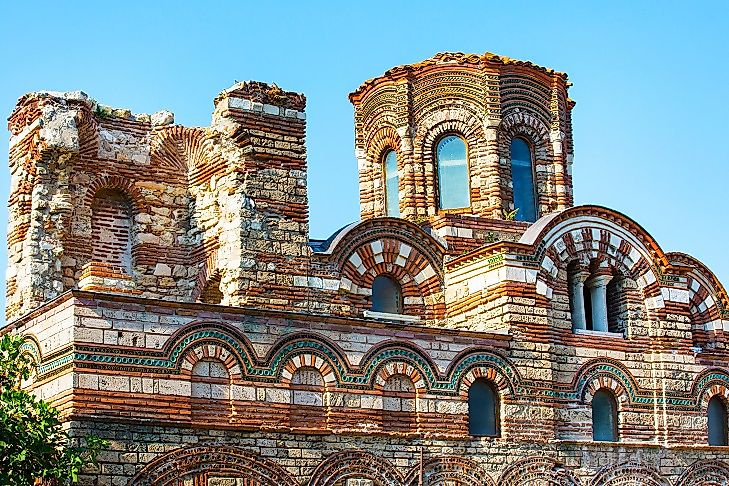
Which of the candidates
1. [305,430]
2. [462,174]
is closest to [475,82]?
[462,174]

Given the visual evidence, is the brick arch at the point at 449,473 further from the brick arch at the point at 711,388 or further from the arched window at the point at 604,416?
the brick arch at the point at 711,388

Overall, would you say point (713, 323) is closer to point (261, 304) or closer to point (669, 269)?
point (669, 269)

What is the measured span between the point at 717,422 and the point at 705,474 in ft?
3.36

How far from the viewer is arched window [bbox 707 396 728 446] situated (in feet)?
71.1

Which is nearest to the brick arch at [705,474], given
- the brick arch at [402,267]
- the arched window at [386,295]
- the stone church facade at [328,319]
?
the stone church facade at [328,319]

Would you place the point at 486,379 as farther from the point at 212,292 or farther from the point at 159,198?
the point at 159,198

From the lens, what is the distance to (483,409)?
1939cm

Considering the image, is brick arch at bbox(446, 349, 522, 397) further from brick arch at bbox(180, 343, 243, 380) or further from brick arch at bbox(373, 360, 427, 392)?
brick arch at bbox(180, 343, 243, 380)

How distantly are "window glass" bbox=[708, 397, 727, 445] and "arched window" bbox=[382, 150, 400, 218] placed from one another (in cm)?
620

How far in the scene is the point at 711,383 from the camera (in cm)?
2167

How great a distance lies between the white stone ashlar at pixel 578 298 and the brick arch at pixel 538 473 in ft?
7.68

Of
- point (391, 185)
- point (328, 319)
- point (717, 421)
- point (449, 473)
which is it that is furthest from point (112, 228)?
point (717, 421)

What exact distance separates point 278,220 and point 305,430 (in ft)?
11.5

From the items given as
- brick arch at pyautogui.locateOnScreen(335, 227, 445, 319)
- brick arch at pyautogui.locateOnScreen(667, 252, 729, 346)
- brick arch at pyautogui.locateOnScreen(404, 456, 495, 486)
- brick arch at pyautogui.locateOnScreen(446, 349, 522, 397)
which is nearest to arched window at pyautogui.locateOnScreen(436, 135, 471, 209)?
brick arch at pyautogui.locateOnScreen(335, 227, 445, 319)
